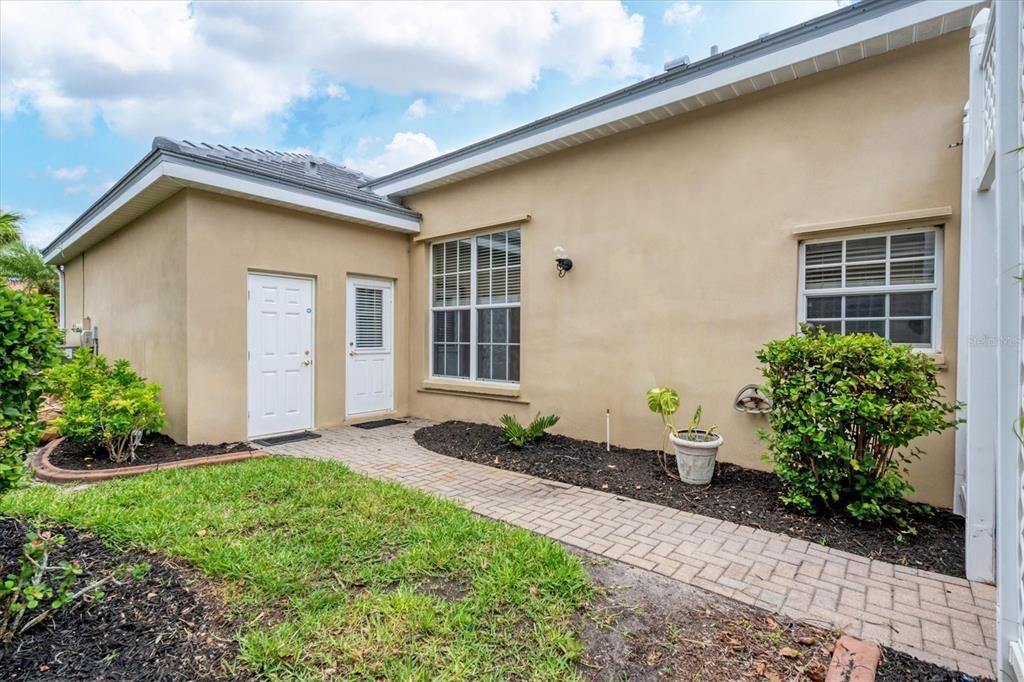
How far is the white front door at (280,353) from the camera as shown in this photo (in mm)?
6523

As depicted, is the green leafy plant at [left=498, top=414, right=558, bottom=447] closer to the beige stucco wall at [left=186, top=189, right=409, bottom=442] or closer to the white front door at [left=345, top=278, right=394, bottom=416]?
the white front door at [left=345, top=278, right=394, bottom=416]

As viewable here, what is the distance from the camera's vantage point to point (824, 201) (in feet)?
14.8

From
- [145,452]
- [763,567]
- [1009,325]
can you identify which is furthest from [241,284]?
[1009,325]

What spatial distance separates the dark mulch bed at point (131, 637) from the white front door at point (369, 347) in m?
4.92

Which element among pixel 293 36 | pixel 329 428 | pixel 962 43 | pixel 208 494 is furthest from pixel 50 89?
pixel 962 43

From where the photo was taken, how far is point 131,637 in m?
2.21

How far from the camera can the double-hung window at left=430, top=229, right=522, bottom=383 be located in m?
7.14

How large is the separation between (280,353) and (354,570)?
473cm

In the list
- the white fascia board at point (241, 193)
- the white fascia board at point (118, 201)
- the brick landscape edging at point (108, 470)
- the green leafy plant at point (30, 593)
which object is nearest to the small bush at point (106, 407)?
the brick landscape edging at point (108, 470)

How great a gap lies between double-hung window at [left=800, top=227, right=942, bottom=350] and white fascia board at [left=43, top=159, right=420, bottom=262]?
19.2 ft

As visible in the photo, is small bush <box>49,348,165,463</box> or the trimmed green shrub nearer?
the trimmed green shrub

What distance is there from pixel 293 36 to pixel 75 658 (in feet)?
31.4

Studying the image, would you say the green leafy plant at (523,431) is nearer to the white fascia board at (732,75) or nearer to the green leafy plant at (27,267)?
the white fascia board at (732,75)

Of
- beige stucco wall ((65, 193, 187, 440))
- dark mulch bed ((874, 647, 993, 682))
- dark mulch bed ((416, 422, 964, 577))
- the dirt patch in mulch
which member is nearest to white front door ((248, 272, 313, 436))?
beige stucco wall ((65, 193, 187, 440))
